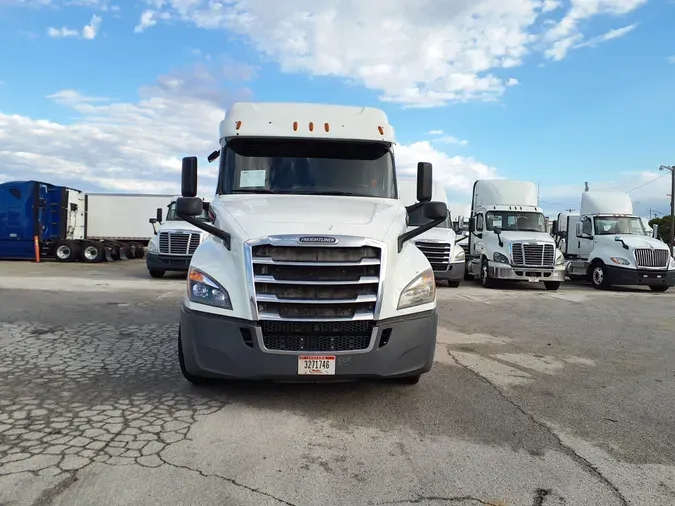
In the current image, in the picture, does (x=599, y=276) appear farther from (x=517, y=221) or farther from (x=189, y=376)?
(x=189, y=376)

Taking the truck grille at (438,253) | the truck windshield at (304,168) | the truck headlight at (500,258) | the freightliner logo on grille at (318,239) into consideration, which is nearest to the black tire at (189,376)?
the freightliner logo on grille at (318,239)

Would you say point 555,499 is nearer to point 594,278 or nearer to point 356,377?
point 356,377

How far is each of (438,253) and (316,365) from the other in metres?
11.6

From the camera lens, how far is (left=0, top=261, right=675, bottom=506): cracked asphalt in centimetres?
330

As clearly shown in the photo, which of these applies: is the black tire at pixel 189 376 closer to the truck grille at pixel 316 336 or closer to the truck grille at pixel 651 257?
the truck grille at pixel 316 336

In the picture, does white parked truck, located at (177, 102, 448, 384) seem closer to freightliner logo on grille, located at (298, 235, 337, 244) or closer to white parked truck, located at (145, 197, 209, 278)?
freightliner logo on grille, located at (298, 235, 337, 244)

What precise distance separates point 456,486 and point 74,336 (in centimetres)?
599

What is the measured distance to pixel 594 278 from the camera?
1778 cm

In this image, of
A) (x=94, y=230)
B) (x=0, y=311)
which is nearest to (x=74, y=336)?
(x=0, y=311)

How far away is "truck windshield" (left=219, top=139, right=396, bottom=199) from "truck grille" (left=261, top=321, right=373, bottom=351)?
185cm

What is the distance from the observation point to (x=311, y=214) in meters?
4.96

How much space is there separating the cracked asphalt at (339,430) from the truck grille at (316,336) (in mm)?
601

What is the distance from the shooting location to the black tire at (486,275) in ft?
54.6

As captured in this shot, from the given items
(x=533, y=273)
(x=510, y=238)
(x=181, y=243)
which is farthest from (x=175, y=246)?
(x=533, y=273)
